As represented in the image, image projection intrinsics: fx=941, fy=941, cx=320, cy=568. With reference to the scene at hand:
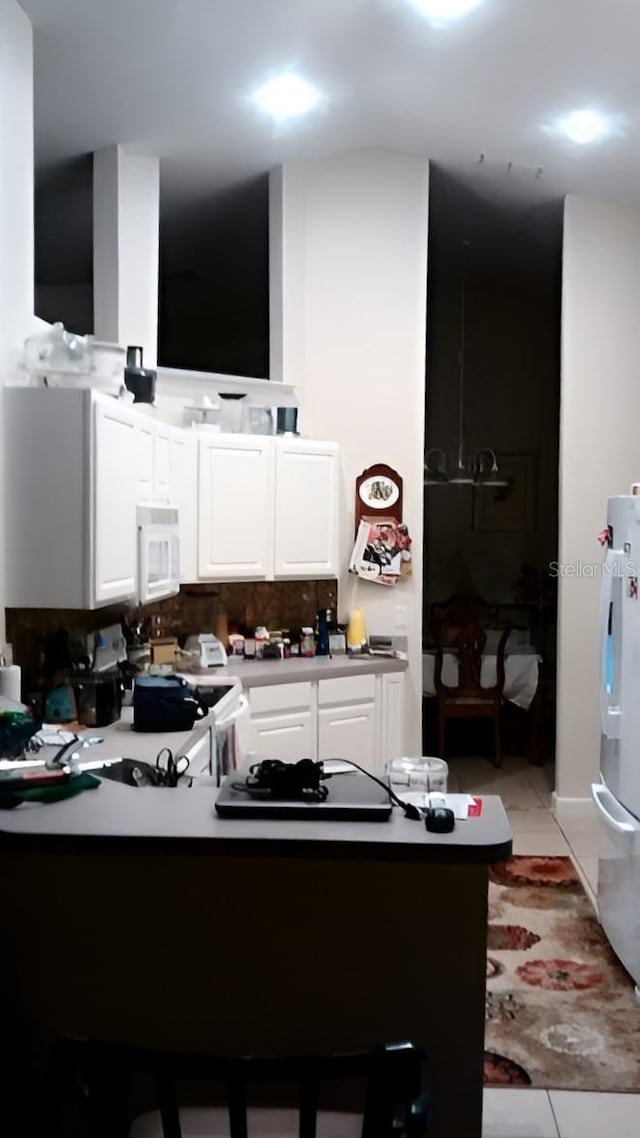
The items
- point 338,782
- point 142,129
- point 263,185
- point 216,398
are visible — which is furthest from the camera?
point 263,185

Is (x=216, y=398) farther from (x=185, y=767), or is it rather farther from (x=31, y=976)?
(x=31, y=976)

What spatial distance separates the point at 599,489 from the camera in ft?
17.5

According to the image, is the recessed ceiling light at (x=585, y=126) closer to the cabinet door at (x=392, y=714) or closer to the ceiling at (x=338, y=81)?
the ceiling at (x=338, y=81)

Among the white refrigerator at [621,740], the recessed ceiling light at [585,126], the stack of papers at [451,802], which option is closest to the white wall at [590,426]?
Result: the recessed ceiling light at [585,126]

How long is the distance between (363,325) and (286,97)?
1.28 metres

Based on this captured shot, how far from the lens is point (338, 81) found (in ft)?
13.0

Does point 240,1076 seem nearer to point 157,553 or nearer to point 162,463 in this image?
point 157,553

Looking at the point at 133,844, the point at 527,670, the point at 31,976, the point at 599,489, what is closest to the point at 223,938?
the point at 133,844

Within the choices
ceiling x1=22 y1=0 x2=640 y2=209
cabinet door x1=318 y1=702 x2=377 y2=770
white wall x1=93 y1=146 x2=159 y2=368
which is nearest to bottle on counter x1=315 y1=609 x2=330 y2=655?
cabinet door x1=318 y1=702 x2=377 y2=770

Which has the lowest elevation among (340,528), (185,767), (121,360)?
(185,767)

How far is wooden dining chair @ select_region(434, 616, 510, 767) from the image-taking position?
6039 mm

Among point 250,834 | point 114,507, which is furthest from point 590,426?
point 250,834

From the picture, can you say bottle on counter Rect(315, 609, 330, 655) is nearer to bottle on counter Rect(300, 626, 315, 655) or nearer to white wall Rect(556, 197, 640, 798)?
bottle on counter Rect(300, 626, 315, 655)

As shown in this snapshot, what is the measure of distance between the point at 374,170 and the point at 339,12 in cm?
170
